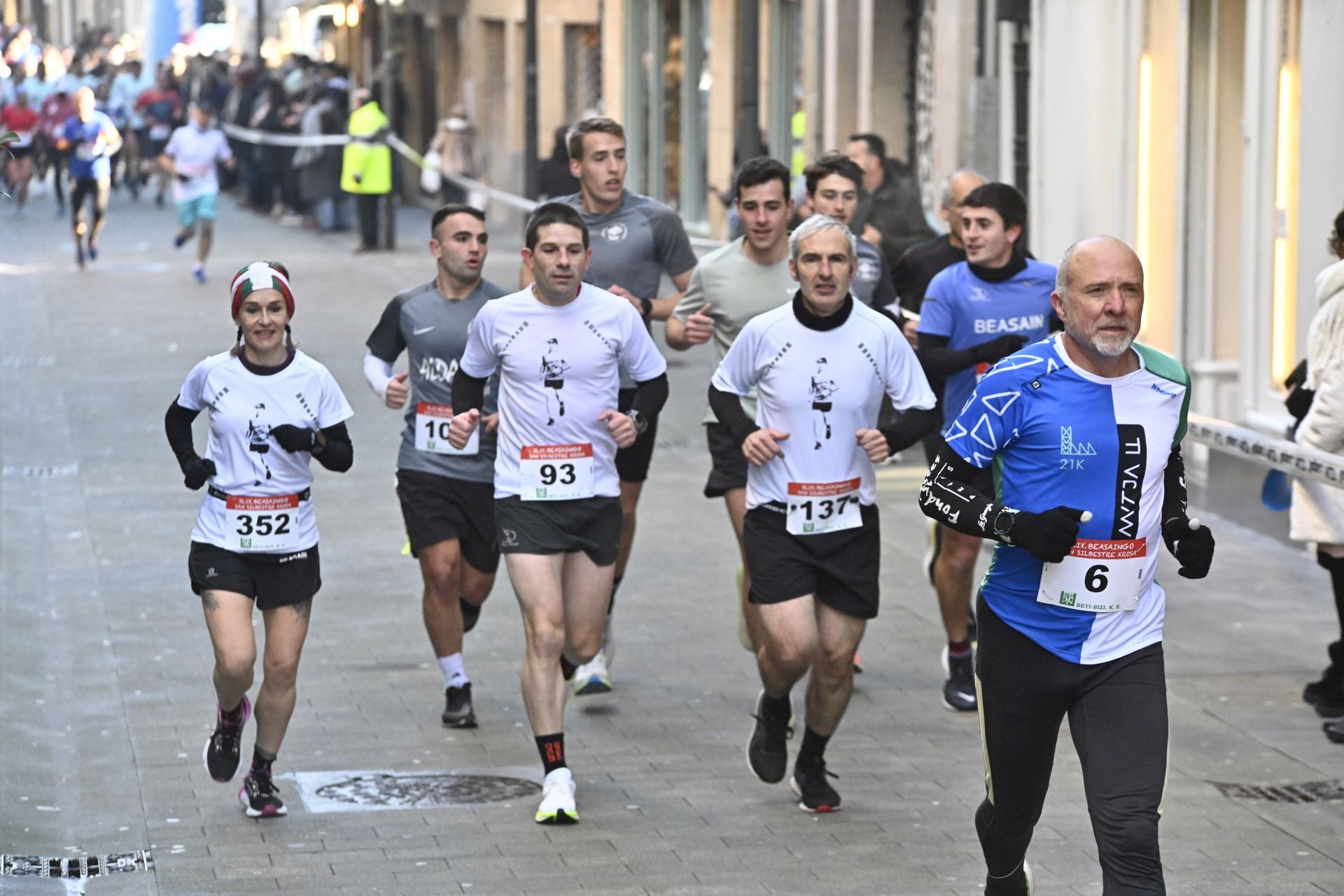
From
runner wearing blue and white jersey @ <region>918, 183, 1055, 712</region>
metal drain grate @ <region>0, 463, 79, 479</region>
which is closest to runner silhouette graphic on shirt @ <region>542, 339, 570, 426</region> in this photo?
runner wearing blue and white jersey @ <region>918, 183, 1055, 712</region>

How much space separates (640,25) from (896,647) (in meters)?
24.3

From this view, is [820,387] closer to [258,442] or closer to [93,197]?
[258,442]

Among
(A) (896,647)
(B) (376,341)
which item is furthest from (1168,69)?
(B) (376,341)

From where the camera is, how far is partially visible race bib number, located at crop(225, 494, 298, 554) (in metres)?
7.66

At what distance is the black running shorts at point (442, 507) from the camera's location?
8.98 metres

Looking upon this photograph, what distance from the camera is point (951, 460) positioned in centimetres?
584

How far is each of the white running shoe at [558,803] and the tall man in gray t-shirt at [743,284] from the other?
1.26 m

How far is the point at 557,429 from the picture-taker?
8.04 meters

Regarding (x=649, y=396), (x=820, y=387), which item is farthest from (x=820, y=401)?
(x=649, y=396)

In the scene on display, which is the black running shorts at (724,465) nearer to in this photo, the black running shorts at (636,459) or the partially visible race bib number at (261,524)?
the black running shorts at (636,459)

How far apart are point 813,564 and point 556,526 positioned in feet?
2.87

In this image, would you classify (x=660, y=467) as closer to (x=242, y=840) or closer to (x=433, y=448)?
(x=433, y=448)

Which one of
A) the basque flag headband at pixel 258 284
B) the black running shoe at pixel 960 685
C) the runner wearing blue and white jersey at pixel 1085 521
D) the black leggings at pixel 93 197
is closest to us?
the runner wearing blue and white jersey at pixel 1085 521

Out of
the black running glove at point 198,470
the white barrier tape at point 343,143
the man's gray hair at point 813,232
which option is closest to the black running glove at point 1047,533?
the man's gray hair at point 813,232
